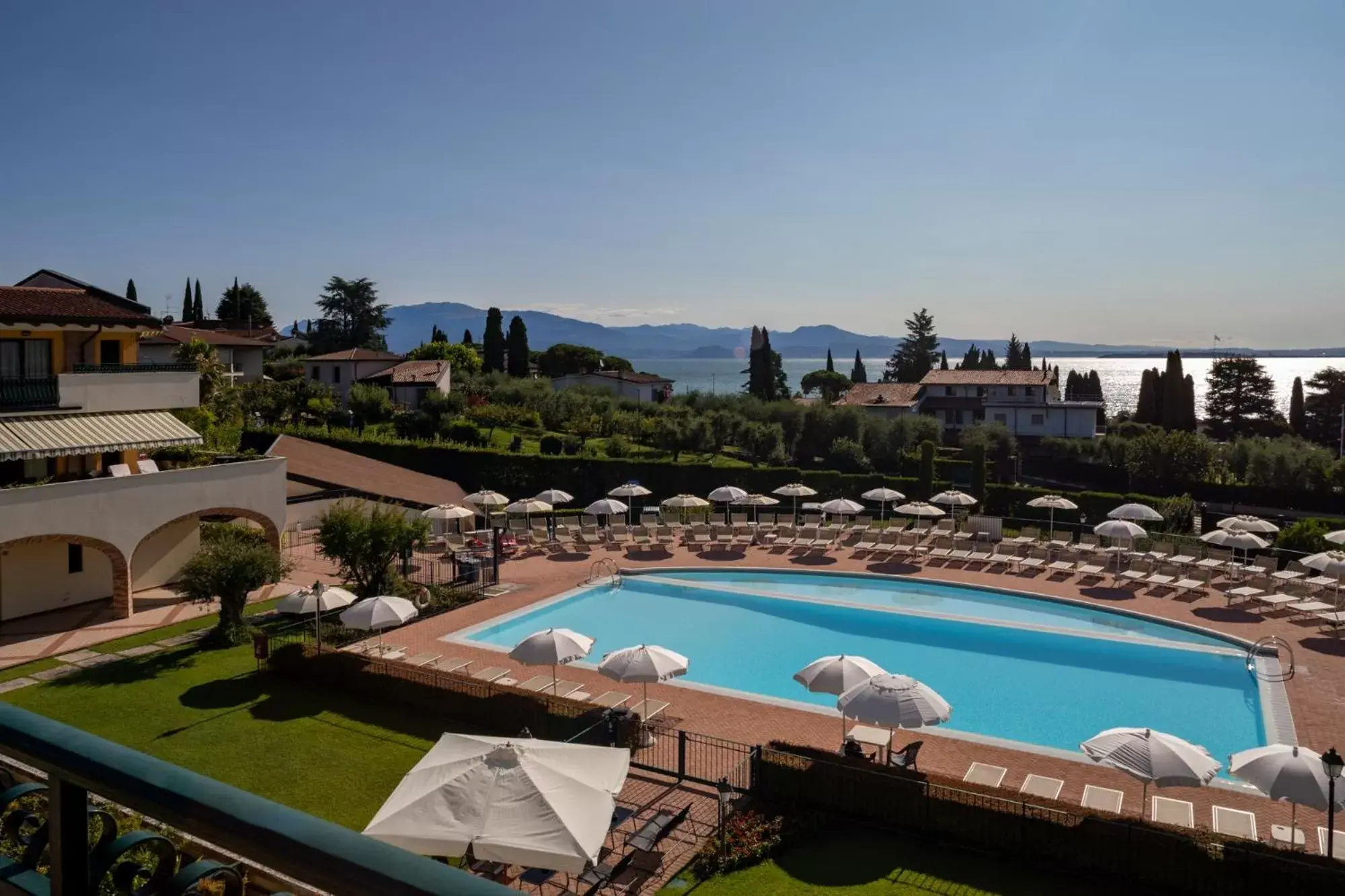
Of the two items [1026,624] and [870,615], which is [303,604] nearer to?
[870,615]

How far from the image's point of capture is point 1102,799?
1422 cm

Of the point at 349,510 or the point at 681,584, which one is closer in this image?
the point at 349,510

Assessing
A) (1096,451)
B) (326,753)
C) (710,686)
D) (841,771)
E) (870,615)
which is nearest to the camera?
(841,771)

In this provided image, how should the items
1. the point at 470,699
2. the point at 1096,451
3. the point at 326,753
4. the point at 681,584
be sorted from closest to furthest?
the point at 326,753, the point at 470,699, the point at 681,584, the point at 1096,451

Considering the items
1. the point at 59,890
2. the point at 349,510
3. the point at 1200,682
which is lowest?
the point at 1200,682

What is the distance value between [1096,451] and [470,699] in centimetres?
4815

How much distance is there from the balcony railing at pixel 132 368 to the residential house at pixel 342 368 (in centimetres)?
4337

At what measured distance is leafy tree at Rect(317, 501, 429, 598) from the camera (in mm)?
24484

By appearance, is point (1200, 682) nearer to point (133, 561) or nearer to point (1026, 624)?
point (1026, 624)

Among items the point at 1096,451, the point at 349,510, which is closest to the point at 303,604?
the point at 349,510

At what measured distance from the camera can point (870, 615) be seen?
2647 centimetres

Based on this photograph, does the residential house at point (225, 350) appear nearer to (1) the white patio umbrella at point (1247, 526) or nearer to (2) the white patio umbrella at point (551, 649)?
(2) the white patio umbrella at point (551, 649)

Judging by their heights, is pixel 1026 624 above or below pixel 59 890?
below

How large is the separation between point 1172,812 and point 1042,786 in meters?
1.80
